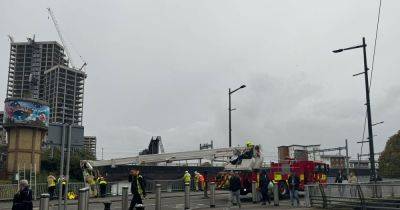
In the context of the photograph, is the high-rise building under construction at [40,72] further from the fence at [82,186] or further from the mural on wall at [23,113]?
the fence at [82,186]

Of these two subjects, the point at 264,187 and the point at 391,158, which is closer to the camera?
the point at 264,187

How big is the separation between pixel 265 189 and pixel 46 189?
15014 millimetres

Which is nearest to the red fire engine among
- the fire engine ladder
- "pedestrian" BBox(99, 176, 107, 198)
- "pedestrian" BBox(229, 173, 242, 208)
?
the fire engine ladder

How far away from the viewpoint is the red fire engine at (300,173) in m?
25.2

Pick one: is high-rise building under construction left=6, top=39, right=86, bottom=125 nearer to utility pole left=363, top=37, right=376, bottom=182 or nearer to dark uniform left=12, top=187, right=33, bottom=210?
utility pole left=363, top=37, right=376, bottom=182

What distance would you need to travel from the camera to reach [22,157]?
62438 millimetres

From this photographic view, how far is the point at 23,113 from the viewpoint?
6294cm

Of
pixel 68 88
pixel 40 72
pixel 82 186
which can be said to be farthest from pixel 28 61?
pixel 82 186

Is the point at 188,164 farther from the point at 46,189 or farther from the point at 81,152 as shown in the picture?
the point at 46,189

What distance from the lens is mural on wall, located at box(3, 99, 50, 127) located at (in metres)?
62.3

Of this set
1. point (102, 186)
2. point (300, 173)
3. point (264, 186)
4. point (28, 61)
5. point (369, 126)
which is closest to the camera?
point (369, 126)

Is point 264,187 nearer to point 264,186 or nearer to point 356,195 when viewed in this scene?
point 264,186

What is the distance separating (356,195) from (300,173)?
7.86 m

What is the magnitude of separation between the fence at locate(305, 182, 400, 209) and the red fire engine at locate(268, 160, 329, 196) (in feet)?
14.5
